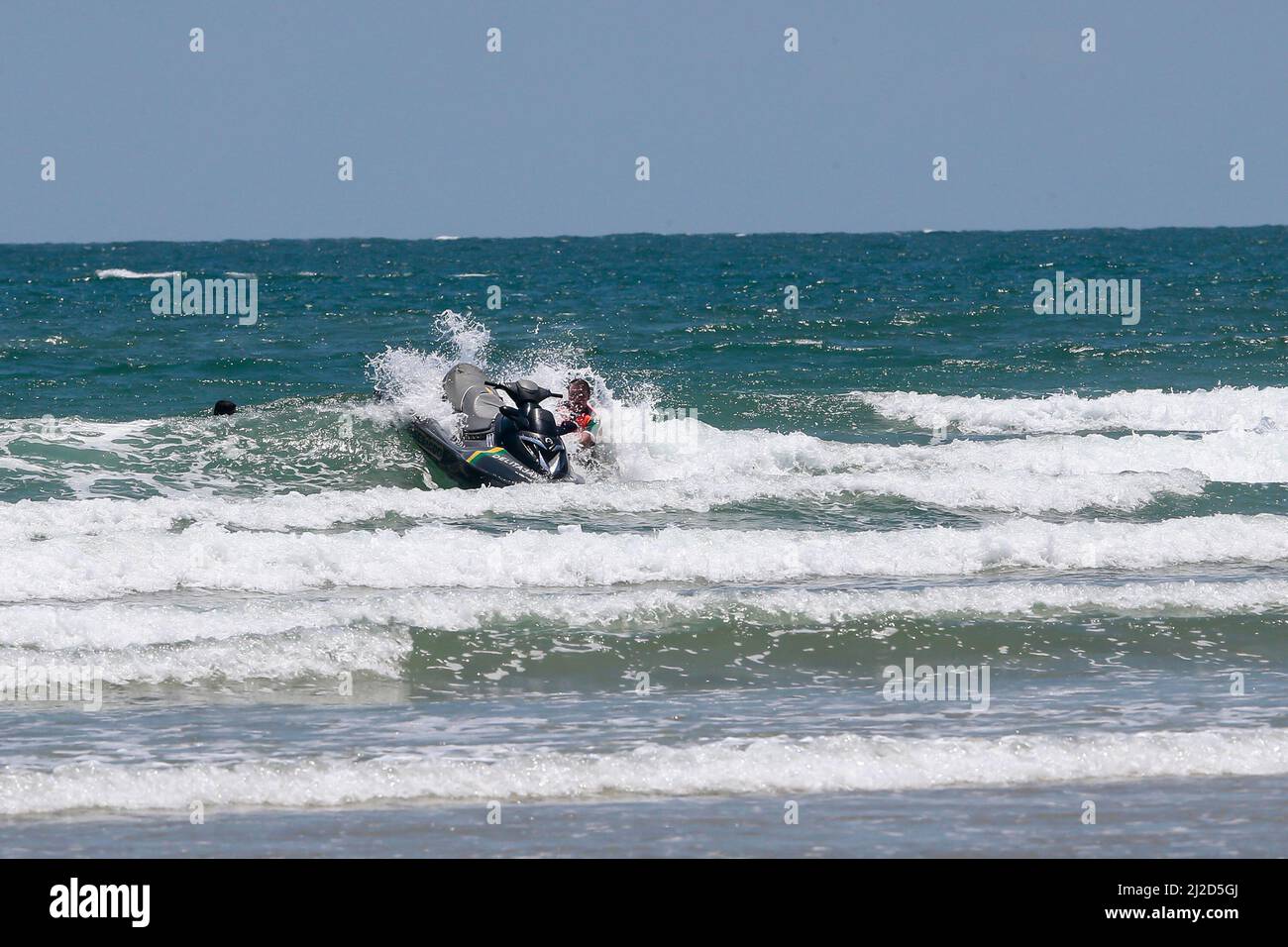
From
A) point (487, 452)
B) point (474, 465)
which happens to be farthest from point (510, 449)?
point (474, 465)

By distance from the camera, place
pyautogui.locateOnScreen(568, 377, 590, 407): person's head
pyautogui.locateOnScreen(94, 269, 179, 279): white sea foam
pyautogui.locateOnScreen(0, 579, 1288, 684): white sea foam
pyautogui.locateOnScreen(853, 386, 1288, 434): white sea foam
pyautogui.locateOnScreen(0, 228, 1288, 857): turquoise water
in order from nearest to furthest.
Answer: pyautogui.locateOnScreen(0, 228, 1288, 857): turquoise water, pyautogui.locateOnScreen(0, 579, 1288, 684): white sea foam, pyautogui.locateOnScreen(568, 377, 590, 407): person's head, pyautogui.locateOnScreen(853, 386, 1288, 434): white sea foam, pyautogui.locateOnScreen(94, 269, 179, 279): white sea foam

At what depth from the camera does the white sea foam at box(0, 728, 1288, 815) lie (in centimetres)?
616

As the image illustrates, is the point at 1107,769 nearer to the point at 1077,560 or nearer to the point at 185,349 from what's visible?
the point at 1077,560

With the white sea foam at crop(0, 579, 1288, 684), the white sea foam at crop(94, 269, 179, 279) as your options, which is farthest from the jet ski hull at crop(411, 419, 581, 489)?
the white sea foam at crop(94, 269, 179, 279)

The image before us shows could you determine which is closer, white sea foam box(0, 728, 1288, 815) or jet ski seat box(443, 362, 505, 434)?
white sea foam box(0, 728, 1288, 815)

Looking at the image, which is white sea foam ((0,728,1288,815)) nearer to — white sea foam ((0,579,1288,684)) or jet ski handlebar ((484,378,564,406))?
white sea foam ((0,579,1288,684))

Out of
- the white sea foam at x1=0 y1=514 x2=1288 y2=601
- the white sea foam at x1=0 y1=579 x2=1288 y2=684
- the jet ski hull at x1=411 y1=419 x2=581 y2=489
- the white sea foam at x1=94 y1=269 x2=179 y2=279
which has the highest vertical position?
the white sea foam at x1=94 y1=269 x2=179 y2=279

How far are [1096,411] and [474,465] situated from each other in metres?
10.2

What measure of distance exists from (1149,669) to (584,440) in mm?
7618

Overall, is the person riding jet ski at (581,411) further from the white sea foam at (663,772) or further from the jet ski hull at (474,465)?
the white sea foam at (663,772)

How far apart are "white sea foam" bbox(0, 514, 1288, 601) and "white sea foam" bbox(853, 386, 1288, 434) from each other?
7894 mm
